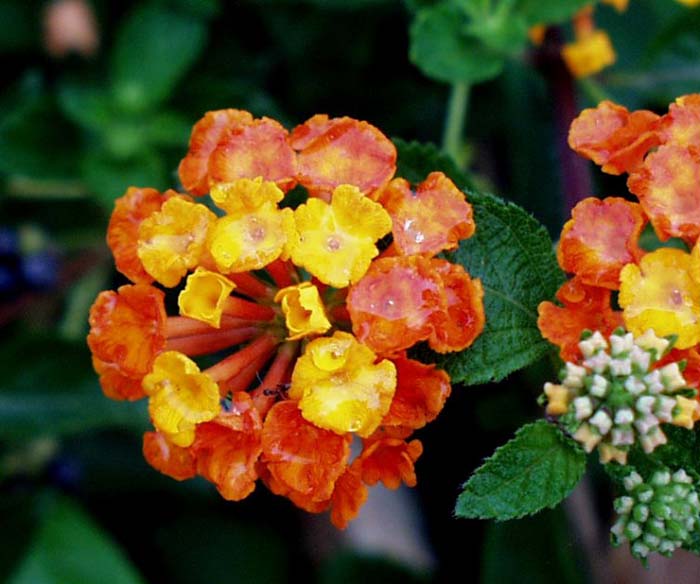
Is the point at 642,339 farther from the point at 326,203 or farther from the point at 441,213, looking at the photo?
the point at 326,203

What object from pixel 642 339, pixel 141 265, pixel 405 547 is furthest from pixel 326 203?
pixel 405 547

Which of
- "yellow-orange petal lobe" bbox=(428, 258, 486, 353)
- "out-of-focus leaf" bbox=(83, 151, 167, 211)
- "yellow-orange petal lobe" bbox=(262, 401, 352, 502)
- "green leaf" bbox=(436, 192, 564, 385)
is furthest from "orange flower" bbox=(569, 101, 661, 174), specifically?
"out-of-focus leaf" bbox=(83, 151, 167, 211)

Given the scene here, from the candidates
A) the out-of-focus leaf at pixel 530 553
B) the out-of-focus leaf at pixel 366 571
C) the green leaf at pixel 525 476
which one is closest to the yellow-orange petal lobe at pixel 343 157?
the green leaf at pixel 525 476

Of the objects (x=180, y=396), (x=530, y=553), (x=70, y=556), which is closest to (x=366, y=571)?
(x=530, y=553)

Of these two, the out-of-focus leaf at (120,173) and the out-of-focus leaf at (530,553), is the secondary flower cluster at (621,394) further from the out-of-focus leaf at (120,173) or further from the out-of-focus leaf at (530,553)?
the out-of-focus leaf at (120,173)

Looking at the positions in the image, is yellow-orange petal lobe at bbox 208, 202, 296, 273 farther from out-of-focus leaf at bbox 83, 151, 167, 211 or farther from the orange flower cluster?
out-of-focus leaf at bbox 83, 151, 167, 211
